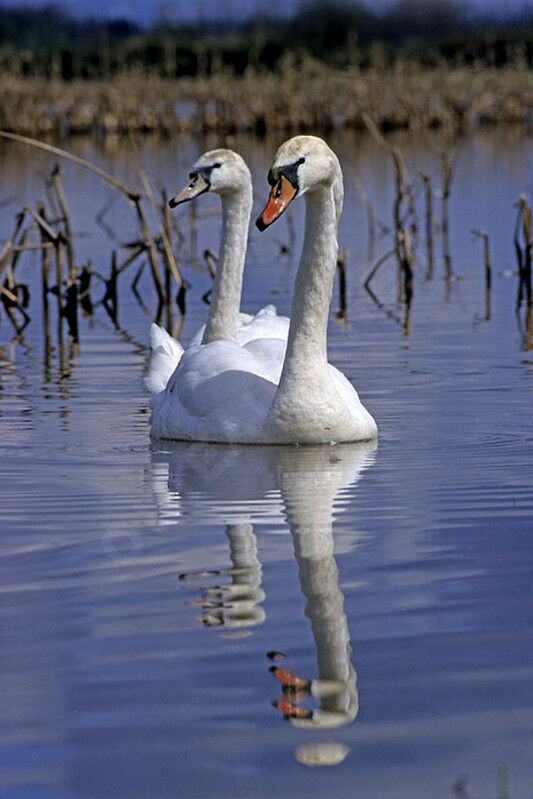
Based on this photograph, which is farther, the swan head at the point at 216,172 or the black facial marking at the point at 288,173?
the swan head at the point at 216,172

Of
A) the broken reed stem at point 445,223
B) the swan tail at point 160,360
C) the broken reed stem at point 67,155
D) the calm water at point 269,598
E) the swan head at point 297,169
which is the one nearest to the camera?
the calm water at point 269,598

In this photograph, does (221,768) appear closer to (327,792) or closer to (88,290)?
(327,792)

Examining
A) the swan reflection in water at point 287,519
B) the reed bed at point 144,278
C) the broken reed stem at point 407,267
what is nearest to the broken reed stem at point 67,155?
the reed bed at point 144,278

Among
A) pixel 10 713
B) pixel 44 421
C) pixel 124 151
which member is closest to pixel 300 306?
pixel 44 421

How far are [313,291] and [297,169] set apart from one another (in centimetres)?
74

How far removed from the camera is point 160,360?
8.87 m

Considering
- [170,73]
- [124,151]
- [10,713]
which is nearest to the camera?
[10,713]

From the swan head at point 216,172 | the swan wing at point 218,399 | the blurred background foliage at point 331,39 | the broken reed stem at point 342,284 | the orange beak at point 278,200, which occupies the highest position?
the blurred background foliage at point 331,39

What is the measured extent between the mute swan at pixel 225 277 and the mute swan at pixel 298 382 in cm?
115

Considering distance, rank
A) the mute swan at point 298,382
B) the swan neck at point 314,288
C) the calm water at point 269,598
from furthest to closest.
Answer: the swan neck at point 314,288
the mute swan at point 298,382
the calm water at point 269,598

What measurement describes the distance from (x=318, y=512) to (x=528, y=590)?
1389 mm

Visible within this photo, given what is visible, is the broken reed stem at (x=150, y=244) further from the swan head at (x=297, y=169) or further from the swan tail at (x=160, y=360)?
the swan head at (x=297, y=169)

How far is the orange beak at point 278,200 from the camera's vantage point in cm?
650

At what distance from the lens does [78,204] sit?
2259 centimetres
